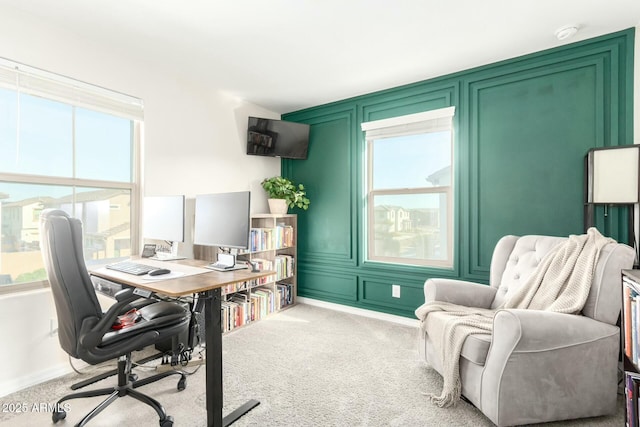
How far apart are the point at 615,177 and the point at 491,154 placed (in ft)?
2.85

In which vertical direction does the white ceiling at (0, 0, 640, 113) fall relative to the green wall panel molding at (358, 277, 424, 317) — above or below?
above

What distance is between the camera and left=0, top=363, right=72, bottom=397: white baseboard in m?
1.92

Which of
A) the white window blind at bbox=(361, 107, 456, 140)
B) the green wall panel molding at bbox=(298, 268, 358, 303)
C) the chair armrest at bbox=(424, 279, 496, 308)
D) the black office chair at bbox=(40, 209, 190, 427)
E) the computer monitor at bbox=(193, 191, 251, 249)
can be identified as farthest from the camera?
the green wall panel molding at bbox=(298, 268, 358, 303)

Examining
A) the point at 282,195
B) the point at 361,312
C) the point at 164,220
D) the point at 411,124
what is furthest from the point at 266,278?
the point at 411,124

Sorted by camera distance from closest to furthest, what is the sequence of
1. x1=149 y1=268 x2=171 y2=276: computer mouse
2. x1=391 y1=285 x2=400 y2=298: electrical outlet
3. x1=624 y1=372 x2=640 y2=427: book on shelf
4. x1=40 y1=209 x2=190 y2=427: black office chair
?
x1=624 y1=372 x2=640 y2=427: book on shelf
x1=40 y1=209 x2=190 y2=427: black office chair
x1=149 y1=268 x2=171 y2=276: computer mouse
x1=391 y1=285 x2=400 y2=298: electrical outlet

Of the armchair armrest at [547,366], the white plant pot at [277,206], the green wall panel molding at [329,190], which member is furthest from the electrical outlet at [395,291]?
the armchair armrest at [547,366]

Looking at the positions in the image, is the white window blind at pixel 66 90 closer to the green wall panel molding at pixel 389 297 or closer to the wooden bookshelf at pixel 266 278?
the wooden bookshelf at pixel 266 278

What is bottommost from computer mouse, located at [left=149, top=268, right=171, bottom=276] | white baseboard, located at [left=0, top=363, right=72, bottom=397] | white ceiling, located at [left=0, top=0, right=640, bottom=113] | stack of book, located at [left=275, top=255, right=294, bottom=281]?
white baseboard, located at [left=0, top=363, right=72, bottom=397]

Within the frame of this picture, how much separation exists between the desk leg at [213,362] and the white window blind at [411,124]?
2.44 meters

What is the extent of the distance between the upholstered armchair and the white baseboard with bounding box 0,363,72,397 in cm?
261

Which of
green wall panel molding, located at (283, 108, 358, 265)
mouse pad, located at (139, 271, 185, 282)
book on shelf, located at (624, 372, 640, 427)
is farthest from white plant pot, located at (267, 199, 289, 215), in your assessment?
book on shelf, located at (624, 372, 640, 427)

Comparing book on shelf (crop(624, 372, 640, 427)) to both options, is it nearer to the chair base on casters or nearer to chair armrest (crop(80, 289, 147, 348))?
the chair base on casters

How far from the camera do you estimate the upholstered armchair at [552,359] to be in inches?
60.3

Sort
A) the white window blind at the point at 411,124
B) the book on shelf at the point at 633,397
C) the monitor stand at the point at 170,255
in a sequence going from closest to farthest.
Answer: the book on shelf at the point at 633,397
the monitor stand at the point at 170,255
the white window blind at the point at 411,124
